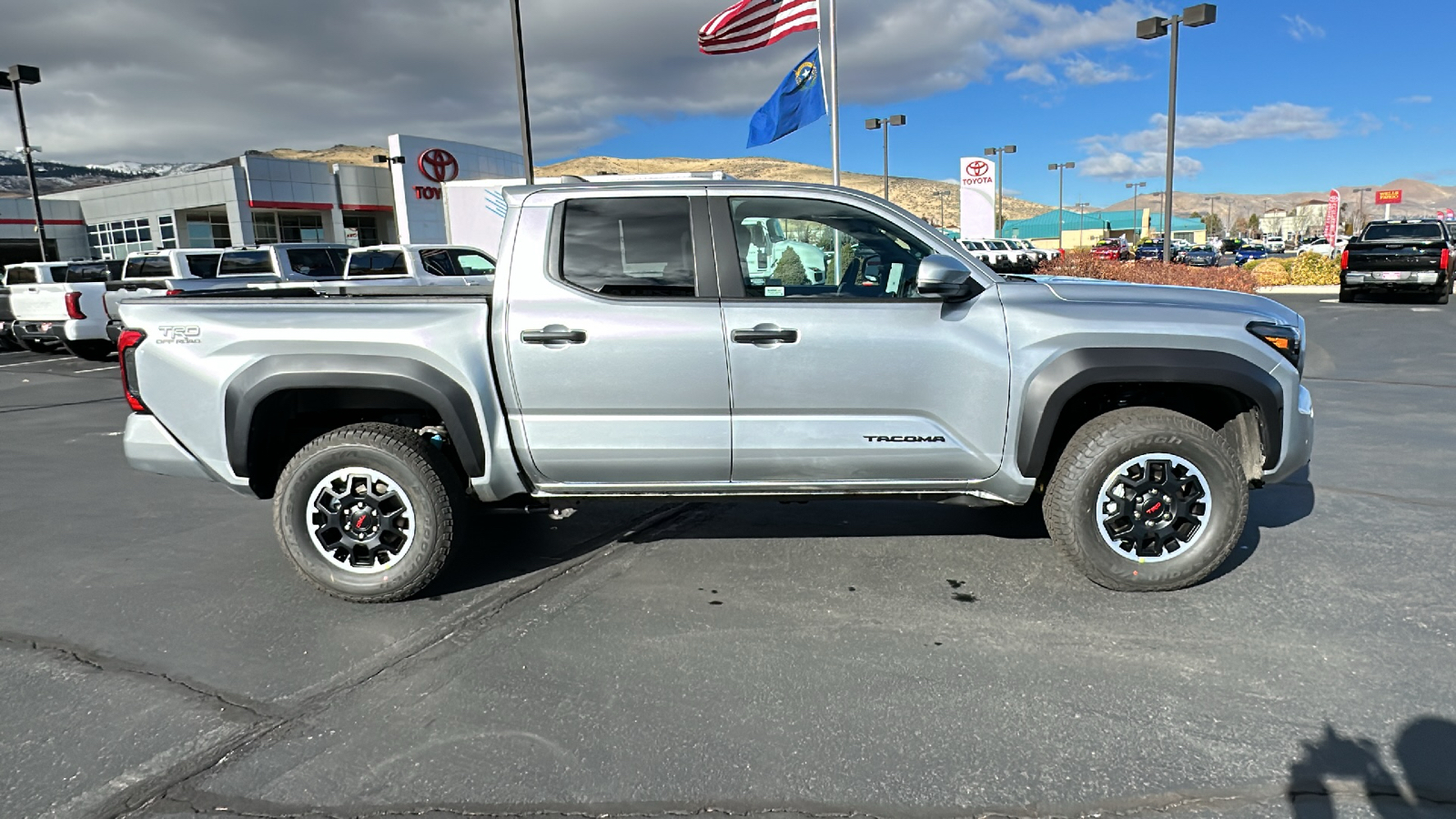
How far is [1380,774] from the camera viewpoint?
2.59 meters

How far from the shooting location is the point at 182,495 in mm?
6047

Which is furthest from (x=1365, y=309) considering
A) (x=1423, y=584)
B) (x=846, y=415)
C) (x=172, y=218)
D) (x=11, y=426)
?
(x=172, y=218)

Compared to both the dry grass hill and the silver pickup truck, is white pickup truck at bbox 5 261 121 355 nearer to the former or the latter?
the silver pickup truck

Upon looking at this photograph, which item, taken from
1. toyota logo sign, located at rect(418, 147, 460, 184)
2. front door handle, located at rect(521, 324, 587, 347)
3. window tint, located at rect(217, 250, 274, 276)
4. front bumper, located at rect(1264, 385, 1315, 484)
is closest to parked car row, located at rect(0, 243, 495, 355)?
window tint, located at rect(217, 250, 274, 276)

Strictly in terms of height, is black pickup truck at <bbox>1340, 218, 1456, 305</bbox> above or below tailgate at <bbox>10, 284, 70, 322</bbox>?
below

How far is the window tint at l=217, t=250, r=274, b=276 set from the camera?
51.0 feet

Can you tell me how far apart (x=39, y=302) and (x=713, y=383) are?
15619 millimetres

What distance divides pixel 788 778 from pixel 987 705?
82cm

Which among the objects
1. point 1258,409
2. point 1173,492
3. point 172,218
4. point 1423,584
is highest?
point 172,218

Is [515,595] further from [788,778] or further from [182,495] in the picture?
[182,495]

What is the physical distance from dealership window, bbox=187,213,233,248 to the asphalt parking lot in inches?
1780

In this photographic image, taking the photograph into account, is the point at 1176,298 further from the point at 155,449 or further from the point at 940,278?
the point at 155,449

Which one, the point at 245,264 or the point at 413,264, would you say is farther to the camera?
the point at 245,264

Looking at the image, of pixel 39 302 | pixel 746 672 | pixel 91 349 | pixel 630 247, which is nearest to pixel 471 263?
pixel 91 349
